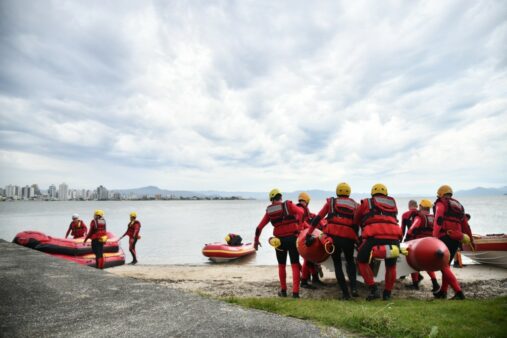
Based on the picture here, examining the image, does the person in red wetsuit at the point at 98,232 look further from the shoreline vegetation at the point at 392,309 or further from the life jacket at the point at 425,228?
the life jacket at the point at 425,228

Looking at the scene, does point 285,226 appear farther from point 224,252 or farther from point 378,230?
point 224,252

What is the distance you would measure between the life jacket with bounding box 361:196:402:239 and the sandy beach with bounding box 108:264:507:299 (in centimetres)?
185

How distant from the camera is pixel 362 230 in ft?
20.2

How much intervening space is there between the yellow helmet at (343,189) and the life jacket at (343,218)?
0.54 feet

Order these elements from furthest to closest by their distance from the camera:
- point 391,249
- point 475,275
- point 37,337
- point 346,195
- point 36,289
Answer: point 475,275 → point 346,195 → point 391,249 → point 36,289 → point 37,337

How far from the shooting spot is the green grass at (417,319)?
2.95 m

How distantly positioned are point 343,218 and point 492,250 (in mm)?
8342

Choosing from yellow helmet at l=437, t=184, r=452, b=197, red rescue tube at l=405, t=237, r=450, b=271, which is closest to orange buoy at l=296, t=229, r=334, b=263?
red rescue tube at l=405, t=237, r=450, b=271

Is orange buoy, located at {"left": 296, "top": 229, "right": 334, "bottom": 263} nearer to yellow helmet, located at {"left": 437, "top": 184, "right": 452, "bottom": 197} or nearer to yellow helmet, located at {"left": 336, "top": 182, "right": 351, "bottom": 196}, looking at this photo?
yellow helmet, located at {"left": 336, "top": 182, "right": 351, "bottom": 196}

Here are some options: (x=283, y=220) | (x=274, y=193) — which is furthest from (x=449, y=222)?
(x=274, y=193)

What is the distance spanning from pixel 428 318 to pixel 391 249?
2.02 metres

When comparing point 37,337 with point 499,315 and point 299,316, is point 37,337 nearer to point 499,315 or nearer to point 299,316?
point 299,316

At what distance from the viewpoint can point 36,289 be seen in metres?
3.64

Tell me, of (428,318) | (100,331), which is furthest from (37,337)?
(428,318)
